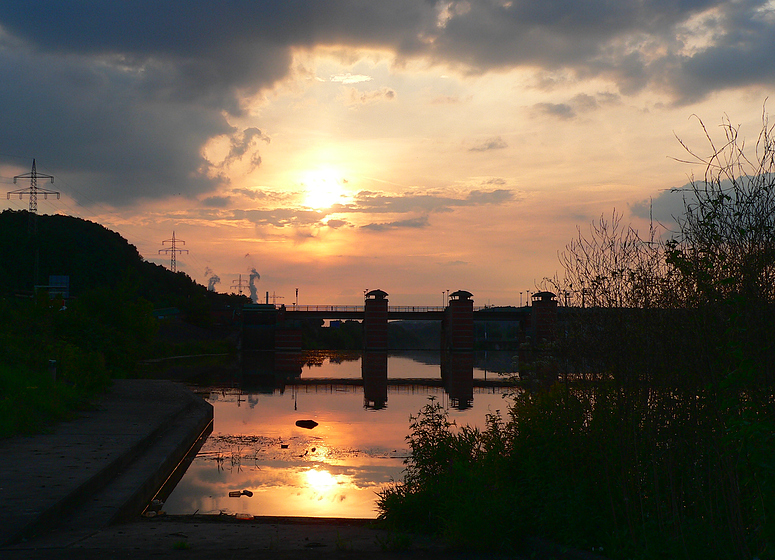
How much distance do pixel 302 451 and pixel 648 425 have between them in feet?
35.0

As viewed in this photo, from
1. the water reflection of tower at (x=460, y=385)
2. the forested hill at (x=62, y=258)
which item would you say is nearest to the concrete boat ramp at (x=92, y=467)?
the water reflection of tower at (x=460, y=385)

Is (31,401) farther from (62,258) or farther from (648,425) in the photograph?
(62,258)

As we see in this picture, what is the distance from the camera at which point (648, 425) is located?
254 inches

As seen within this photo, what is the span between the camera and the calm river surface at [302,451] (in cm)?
1108

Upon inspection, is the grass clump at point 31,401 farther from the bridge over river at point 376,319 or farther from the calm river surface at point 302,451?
the bridge over river at point 376,319

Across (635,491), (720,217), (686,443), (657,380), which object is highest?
(720,217)

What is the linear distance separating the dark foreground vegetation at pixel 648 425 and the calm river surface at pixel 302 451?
3302mm

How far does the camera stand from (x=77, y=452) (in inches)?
463

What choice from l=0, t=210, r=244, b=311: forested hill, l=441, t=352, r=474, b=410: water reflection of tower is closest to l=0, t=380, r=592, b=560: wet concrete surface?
l=441, t=352, r=474, b=410: water reflection of tower

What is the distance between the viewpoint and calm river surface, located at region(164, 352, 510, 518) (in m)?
11.1

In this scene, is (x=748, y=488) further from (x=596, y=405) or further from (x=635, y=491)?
(x=596, y=405)

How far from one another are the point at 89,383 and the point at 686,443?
20017 millimetres

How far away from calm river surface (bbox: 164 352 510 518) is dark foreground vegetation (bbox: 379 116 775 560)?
3302 millimetres

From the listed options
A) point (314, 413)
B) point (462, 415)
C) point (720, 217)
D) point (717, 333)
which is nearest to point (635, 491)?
point (717, 333)
